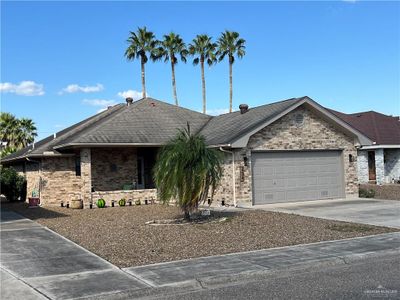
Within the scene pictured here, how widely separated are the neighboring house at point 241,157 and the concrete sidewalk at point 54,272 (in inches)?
357

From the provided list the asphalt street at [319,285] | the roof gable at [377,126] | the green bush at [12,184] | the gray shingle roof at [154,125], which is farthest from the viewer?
the roof gable at [377,126]

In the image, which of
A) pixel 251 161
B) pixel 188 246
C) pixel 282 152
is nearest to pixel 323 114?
pixel 282 152

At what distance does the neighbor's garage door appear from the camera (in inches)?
765

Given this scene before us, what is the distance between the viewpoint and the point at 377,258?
871 cm

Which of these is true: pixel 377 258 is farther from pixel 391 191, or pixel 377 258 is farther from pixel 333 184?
pixel 391 191

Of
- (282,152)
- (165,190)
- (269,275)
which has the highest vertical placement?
(282,152)

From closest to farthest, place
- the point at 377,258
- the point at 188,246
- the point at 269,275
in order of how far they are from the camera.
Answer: the point at 269,275 < the point at 377,258 < the point at 188,246

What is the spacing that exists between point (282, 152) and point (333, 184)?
10.3 ft

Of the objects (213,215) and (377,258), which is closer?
(377,258)

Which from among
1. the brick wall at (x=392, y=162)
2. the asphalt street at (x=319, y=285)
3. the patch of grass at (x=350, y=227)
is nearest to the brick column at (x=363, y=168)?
the brick wall at (x=392, y=162)

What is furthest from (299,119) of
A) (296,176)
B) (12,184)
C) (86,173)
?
(12,184)

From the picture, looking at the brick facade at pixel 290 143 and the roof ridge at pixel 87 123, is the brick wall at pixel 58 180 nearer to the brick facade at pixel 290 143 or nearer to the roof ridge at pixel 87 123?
the roof ridge at pixel 87 123

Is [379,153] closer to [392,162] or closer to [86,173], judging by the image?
[392,162]

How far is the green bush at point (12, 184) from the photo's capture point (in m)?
25.5
